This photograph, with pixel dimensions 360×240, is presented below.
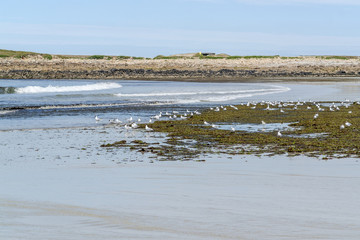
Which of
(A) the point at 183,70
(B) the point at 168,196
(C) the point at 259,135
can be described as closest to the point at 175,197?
(B) the point at 168,196

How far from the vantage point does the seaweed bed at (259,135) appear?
1335 centimetres

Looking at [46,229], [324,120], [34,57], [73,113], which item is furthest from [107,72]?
[46,229]

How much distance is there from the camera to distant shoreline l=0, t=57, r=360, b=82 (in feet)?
231

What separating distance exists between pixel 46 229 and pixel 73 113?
1949 cm

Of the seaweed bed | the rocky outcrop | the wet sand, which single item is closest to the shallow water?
the wet sand

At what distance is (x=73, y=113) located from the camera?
86.0 ft

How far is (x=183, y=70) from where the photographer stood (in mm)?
78812

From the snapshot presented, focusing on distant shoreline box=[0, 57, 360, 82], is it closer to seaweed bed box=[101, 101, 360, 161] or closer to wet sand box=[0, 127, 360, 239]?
seaweed bed box=[101, 101, 360, 161]

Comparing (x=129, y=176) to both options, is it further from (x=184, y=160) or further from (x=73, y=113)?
(x=73, y=113)

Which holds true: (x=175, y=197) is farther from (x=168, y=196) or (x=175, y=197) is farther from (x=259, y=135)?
(x=259, y=135)

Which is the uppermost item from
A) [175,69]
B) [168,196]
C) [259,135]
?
[175,69]

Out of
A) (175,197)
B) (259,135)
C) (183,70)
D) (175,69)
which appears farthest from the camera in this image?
(175,69)

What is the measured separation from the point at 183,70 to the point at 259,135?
62949 mm

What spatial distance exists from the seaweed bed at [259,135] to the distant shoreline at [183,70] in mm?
43472
